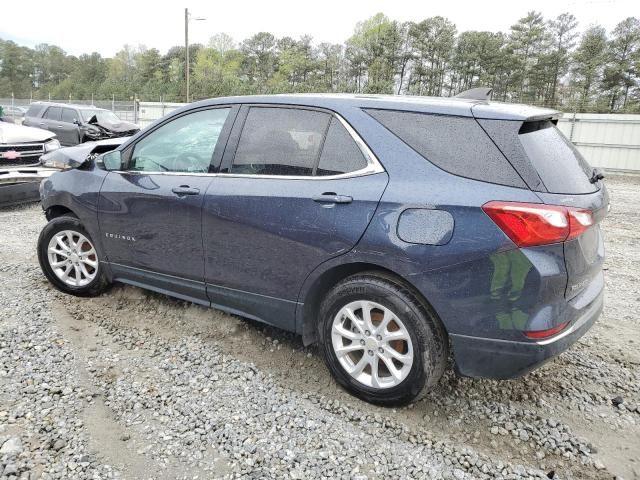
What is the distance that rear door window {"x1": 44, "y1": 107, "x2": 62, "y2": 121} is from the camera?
16230 millimetres

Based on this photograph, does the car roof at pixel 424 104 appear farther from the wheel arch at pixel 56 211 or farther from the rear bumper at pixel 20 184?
the rear bumper at pixel 20 184

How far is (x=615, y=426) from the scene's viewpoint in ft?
9.04

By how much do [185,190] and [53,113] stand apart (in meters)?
15.6

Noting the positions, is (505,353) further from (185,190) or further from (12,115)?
(12,115)

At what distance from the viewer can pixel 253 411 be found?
109 inches

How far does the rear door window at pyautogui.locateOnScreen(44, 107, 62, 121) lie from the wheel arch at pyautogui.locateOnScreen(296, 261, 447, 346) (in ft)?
52.9

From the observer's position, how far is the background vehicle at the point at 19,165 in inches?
294

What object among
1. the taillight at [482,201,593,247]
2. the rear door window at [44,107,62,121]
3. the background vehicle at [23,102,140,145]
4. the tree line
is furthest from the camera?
the tree line

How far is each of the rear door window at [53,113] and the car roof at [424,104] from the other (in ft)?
50.7

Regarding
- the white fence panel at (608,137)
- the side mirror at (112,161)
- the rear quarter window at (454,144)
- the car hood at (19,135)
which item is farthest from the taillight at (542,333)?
the white fence panel at (608,137)

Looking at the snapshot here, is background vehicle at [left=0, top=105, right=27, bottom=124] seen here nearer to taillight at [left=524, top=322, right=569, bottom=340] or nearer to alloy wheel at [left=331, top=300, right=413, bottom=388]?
alloy wheel at [left=331, top=300, right=413, bottom=388]

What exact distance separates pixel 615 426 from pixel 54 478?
9.36ft

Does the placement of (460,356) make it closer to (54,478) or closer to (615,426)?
(615,426)

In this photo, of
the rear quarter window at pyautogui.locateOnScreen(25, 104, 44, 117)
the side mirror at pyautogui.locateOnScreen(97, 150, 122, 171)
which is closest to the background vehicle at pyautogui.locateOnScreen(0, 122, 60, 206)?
the side mirror at pyautogui.locateOnScreen(97, 150, 122, 171)
